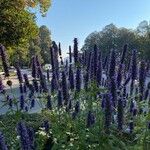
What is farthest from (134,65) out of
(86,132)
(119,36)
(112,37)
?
(112,37)

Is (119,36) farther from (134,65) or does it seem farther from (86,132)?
(86,132)

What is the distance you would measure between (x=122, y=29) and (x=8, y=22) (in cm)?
8676

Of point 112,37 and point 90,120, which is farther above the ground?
point 112,37

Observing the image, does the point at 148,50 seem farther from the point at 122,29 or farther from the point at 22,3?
the point at 22,3

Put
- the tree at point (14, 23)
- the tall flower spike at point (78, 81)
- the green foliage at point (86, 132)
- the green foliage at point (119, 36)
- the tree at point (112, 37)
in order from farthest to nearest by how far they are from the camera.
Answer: the tree at point (112, 37)
the green foliage at point (119, 36)
the tree at point (14, 23)
the tall flower spike at point (78, 81)
the green foliage at point (86, 132)

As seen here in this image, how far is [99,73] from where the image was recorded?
745 cm

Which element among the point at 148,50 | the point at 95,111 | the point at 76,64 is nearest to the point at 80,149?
the point at 95,111

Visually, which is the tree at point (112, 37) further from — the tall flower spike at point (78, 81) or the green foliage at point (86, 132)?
the tall flower spike at point (78, 81)

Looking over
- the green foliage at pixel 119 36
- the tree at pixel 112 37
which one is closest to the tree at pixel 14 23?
the green foliage at pixel 119 36

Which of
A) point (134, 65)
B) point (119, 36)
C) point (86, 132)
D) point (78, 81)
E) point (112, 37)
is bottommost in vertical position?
point (86, 132)

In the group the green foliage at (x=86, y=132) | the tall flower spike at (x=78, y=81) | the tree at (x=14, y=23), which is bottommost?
the green foliage at (x=86, y=132)

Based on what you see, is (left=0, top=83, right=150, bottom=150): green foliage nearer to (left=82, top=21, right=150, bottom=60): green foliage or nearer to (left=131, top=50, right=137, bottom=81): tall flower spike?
(left=131, top=50, right=137, bottom=81): tall flower spike

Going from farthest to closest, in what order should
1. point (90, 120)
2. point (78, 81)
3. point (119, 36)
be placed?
point (119, 36) < point (78, 81) < point (90, 120)

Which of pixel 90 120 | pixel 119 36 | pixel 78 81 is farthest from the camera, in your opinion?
pixel 119 36
